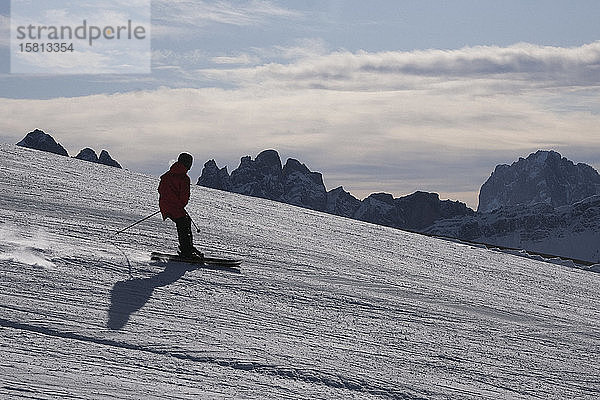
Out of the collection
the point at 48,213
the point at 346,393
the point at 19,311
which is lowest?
the point at 346,393

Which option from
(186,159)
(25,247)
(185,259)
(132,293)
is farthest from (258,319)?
(25,247)

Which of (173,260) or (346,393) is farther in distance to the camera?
(173,260)

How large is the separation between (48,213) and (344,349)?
604cm

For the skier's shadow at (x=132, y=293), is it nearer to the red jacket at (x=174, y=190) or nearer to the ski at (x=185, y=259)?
the ski at (x=185, y=259)

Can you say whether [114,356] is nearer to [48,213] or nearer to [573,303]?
[48,213]

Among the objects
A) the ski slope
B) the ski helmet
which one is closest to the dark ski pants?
the ski slope

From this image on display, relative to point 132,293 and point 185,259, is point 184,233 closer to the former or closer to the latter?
point 185,259

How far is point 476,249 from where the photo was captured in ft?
57.8

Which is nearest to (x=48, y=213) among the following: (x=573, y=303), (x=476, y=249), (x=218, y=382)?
(x=218, y=382)

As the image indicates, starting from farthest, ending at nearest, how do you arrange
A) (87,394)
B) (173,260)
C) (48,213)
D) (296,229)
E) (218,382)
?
(296,229) < (48,213) < (173,260) < (218,382) < (87,394)

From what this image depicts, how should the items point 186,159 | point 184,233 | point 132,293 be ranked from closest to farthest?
point 132,293
point 186,159
point 184,233

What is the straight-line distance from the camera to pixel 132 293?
7.05 m

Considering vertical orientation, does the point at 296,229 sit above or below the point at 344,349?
above

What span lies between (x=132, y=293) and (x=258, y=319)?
127cm
